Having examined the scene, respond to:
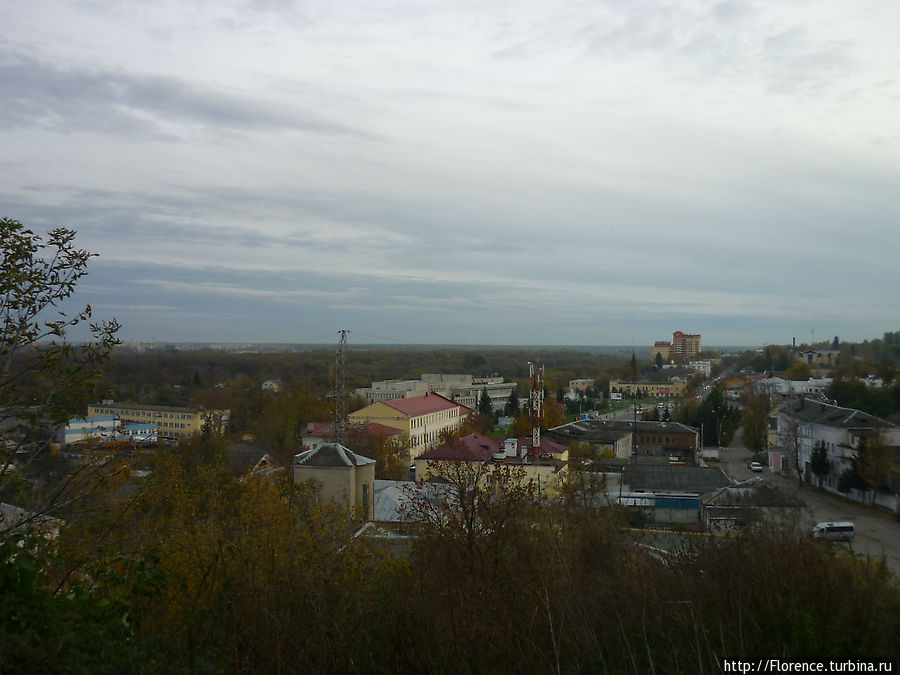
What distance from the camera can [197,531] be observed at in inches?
282

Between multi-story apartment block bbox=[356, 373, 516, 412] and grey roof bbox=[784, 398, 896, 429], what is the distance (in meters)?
27.0

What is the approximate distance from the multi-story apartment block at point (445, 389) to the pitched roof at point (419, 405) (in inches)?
211

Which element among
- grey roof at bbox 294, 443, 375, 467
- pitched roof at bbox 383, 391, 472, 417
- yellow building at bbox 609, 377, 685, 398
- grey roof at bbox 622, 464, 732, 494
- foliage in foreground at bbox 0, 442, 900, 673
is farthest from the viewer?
yellow building at bbox 609, 377, 685, 398

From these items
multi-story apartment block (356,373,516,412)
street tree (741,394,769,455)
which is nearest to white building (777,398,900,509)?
street tree (741,394,769,455)

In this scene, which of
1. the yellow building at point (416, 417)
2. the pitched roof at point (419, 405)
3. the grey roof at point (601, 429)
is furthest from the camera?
the pitched roof at point (419, 405)

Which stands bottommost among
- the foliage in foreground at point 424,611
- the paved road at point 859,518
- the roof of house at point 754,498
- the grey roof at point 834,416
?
the paved road at point 859,518

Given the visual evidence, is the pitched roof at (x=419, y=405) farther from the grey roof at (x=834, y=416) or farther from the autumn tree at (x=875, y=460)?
the autumn tree at (x=875, y=460)

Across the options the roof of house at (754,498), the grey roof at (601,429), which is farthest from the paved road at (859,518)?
the grey roof at (601,429)

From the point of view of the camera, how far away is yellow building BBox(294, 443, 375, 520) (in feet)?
45.2

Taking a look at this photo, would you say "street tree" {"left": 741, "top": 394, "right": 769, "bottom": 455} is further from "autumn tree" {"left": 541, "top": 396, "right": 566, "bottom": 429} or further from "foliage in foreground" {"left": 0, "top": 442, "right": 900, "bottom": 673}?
"foliage in foreground" {"left": 0, "top": 442, "right": 900, "bottom": 673}

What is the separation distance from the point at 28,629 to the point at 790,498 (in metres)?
13.3

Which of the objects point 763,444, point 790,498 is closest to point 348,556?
point 790,498

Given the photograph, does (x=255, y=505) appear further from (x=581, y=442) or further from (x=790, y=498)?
(x=581, y=442)

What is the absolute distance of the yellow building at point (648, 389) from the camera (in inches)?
2869
